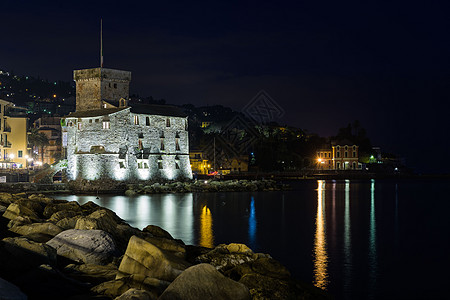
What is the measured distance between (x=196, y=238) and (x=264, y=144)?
63.9 meters

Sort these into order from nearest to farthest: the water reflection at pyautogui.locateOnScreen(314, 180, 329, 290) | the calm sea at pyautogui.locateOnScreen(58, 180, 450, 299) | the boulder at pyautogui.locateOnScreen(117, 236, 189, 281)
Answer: the boulder at pyautogui.locateOnScreen(117, 236, 189, 281)
the water reflection at pyautogui.locateOnScreen(314, 180, 329, 290)
the calm sea at pyautogui.locateOnScreen(58, 180, 450, 299)

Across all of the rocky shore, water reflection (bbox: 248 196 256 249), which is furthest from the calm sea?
the rocky shore

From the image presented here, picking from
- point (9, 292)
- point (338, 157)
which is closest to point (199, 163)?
point (338, 157)

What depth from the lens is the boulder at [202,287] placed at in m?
7.69

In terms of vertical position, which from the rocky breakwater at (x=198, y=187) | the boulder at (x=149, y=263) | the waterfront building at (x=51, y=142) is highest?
the waterfront building at (x=51, y=142)

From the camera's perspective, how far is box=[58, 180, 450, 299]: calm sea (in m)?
15.0

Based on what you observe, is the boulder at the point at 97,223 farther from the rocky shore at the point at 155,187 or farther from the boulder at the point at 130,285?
the rocky shore at the point at 155,187

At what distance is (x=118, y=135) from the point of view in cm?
4638

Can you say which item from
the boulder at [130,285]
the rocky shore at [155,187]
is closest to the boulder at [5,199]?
the boulder at [130,285]

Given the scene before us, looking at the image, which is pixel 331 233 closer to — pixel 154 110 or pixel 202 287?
pixel 202 287

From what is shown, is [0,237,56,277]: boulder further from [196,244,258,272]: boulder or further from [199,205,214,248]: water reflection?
[199,205,214,248]: water reflection

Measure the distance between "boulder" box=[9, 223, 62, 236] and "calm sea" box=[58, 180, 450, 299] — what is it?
7150 millimetres

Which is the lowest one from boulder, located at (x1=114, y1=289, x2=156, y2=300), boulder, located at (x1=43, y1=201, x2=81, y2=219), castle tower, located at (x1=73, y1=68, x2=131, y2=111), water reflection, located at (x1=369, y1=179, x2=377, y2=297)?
water reflection, located at (x1=369, y1=179, x2=377, y2=297)

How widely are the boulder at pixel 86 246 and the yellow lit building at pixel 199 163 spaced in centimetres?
7098
